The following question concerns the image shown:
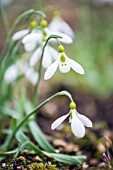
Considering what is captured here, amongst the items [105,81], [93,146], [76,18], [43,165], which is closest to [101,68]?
[105,81]

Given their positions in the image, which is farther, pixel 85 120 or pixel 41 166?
pixel 41 166

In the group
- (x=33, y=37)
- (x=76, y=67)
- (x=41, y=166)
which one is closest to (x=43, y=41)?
(x=33, y=37)

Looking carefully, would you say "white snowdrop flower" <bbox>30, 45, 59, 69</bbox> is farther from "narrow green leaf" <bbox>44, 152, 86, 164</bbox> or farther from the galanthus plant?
"narrow green leaf" <bbox>44, 152, 86, 164</bbox>

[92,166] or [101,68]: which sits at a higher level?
[101,68]

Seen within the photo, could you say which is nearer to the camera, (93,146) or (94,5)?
(93,146)

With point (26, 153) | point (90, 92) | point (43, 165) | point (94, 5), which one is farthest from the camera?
point (94, 5)

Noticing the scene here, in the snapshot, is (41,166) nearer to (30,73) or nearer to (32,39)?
(32,39)

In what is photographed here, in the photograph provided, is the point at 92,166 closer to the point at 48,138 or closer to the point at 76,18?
the point at 48,138
